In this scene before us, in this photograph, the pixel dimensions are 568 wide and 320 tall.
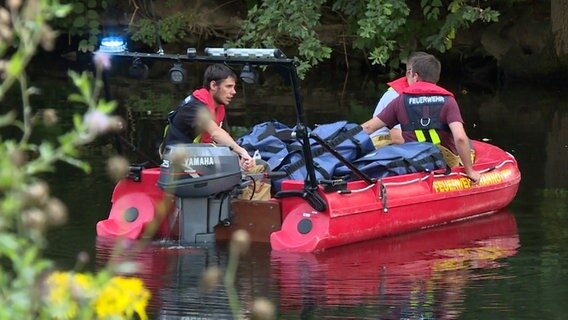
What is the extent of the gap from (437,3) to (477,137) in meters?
3.68

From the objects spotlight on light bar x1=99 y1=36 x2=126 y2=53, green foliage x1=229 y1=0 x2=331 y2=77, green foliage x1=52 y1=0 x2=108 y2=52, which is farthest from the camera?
green foliage x1=52 y1=0 x2=108 y2=52

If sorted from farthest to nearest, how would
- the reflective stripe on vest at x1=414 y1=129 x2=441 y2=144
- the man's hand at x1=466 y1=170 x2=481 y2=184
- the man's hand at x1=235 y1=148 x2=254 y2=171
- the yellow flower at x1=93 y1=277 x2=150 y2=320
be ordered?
1. the man's hand at x1=466 y1=170 x2=481 y2=184
2. the reflective stripe on vest at x1=414 y1=129 x2=441 y2=144
3. the man's hand at x1=235 y1=148 x2=254 y2=171
4. the yellow flower at x1=93 y1=277 x2=150 y2=320

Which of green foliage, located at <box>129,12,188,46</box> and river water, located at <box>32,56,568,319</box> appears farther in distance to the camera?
green foliage, located at <box>129,12,188,46</box>

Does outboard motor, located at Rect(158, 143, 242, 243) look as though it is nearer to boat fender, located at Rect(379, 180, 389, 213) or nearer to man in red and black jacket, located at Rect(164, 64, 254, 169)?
man in red and black jacket, located at Rect(164, 64, 254, 169)

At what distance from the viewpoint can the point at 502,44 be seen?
2250 centimetres

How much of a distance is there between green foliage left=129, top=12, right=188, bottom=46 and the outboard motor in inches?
423

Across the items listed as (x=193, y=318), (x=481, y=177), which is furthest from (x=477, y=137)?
(x=193, y=318)

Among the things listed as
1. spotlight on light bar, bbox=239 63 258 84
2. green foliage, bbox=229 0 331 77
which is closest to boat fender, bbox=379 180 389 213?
spotlight on light bar, bbox=239 63 258 84

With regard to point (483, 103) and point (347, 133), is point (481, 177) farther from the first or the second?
point (483, 103)

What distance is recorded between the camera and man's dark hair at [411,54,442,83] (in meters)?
9.34

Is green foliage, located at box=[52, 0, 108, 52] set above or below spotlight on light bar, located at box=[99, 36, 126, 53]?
above

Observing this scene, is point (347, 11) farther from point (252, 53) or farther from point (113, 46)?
point (252, 53)

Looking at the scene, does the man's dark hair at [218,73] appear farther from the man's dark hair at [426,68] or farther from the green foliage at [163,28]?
the green foliage at [163,28]

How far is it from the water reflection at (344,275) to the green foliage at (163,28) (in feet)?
33.6
